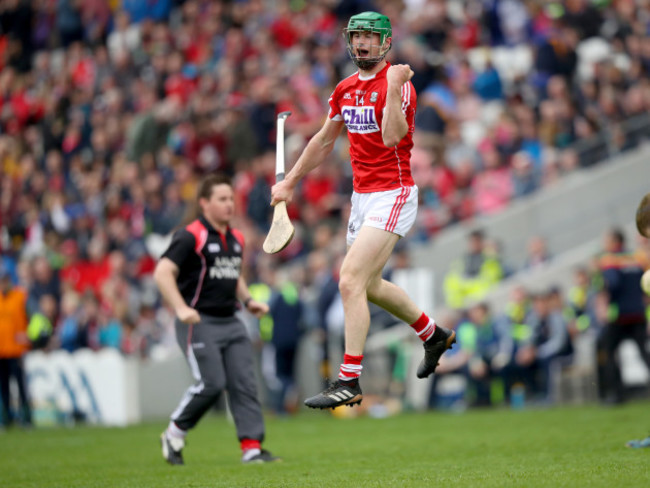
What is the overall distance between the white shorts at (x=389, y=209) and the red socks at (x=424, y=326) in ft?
2.35

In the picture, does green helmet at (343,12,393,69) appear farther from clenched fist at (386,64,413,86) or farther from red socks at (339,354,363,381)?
red socks at (339,354,363,381)

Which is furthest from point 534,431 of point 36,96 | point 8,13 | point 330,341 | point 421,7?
point 8,13

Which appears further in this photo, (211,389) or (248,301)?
(248,301)

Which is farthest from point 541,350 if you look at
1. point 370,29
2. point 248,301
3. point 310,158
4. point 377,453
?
point 370,29

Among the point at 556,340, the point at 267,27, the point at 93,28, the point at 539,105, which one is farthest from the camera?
the point at 93,28

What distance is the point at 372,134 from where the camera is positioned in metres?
8.01

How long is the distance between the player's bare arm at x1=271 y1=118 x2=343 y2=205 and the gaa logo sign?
0.81 feet

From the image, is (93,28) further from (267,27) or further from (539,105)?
(539,105)

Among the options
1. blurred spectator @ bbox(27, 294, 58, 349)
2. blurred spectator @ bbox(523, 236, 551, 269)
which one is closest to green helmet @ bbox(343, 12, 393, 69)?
blurred spectator @ bbox(523, 236, 551, 269)

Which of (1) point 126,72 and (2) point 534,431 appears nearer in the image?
(2) point 534,431

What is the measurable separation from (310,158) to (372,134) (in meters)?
0.64

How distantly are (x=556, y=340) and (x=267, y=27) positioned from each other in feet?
34.7

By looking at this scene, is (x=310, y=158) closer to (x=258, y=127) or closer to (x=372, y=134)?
(x=372, y=134)

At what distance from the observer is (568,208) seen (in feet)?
57.9
